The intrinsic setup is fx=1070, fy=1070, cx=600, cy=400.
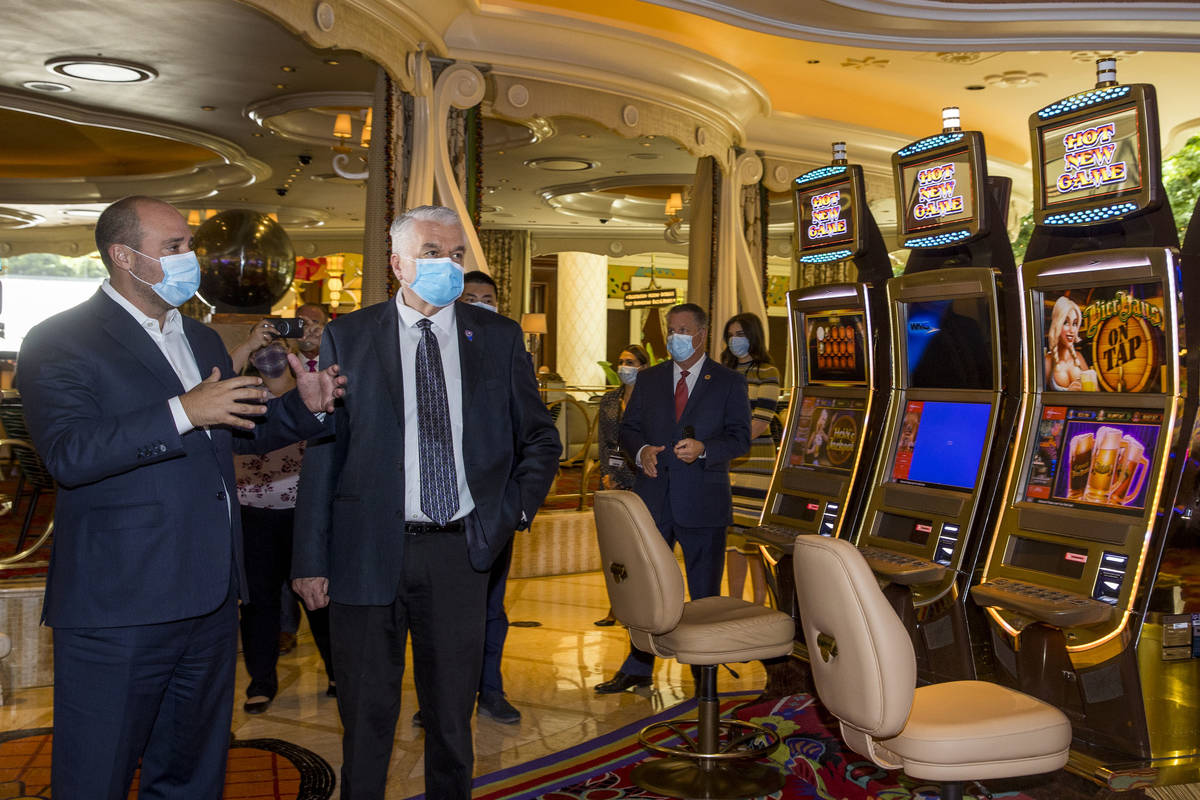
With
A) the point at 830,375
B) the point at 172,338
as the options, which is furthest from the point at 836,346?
the point at 172,338

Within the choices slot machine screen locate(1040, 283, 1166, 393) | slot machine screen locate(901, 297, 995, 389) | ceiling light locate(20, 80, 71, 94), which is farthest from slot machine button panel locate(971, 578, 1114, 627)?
ceiling light locate(20, 80, 71, 94)

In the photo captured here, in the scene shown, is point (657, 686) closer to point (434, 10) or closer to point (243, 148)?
point (434, 10)

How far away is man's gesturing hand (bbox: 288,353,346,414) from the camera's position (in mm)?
2205

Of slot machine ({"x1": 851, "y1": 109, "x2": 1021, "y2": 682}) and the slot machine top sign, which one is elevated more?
the slot machine top sign

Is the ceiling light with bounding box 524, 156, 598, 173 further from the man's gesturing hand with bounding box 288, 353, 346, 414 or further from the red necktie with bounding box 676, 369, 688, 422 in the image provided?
the man's gesturing hand with bounding box 288, 353, 346, 414

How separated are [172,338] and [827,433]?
8.16 feet

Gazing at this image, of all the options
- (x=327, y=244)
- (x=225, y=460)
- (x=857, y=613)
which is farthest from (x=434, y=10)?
(x=327, y=244)

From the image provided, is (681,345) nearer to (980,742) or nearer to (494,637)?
(494,637)

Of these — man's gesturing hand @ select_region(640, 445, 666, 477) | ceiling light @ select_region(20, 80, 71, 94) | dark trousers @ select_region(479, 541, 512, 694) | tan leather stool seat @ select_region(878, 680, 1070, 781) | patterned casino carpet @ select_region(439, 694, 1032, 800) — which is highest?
ceiling light @ select_region(20, 80, 71, 94)

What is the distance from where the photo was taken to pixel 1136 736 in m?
2.74

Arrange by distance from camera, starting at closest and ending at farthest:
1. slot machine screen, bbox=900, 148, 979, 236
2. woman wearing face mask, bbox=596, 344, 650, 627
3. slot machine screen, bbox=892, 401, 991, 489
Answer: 1. slot machine screen, bbox=892, 401, 991, 489
2. slot machine screen, bbox=900, 148, 979, 236
3. woman wearing face mask, bbox=596, 344, 650, 627

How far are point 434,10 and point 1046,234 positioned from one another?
4.19 metres

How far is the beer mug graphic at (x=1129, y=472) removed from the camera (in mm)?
2764

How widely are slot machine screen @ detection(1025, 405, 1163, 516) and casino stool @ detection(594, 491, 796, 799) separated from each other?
87 cm
